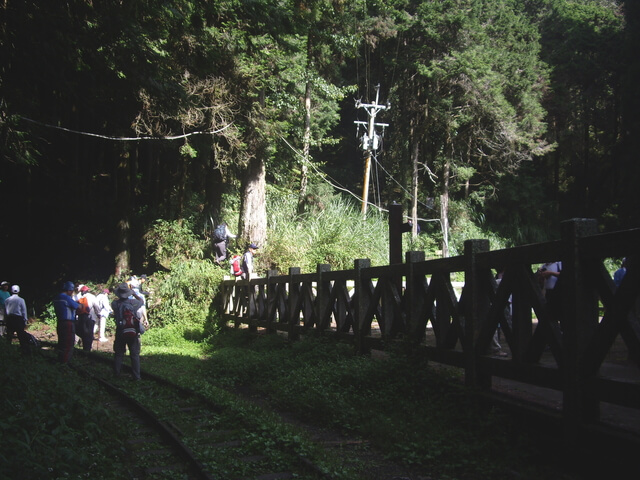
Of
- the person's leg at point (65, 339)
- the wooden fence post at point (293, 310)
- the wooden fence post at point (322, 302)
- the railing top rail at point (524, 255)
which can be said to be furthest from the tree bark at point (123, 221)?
the railing top rail at point (524, 255)

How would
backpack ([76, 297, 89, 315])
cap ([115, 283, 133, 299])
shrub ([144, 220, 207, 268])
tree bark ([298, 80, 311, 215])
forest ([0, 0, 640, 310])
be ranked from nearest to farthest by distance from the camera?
forest ([0, 0, 640, 310]), cap ([115, 283, 133, 299]), backpack ([76, 297, 89, 315]), shrub ([144, 220, 207, 268]), tree bark ([298, 80, 311, 215])

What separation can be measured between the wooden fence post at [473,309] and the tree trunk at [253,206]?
1517 centimetres

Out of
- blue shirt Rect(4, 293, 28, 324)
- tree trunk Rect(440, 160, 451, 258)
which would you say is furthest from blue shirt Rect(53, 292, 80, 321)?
tree trunk Rect(440, 160, 451, 258)

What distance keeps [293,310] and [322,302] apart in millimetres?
1526

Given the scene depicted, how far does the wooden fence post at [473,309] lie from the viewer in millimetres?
6258

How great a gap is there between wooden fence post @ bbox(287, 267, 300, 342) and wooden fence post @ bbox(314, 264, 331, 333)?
3.59ft

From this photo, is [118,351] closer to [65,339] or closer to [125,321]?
[125,321]

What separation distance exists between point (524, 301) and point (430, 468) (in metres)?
1.78

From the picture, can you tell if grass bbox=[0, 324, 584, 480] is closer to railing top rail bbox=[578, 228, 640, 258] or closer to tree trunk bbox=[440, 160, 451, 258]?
railing top rail bbox=[578, 228, 640, 258]

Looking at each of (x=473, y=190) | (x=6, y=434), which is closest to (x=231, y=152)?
(x=6, y=434)

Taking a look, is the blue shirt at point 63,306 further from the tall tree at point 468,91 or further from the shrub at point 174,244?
the tall tree at point 468,91

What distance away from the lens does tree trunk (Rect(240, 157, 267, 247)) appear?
21.3 metres

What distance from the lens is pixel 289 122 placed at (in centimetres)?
2472

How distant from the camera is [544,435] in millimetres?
5090
